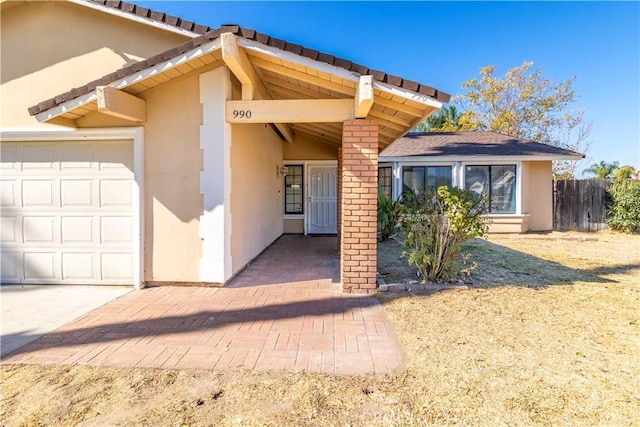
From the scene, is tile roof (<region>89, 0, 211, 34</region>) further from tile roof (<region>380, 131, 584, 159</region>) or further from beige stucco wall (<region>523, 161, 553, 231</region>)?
beige stucco wall (<region>523, 161, 553, 231</region>)

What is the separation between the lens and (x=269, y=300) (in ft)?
14.7

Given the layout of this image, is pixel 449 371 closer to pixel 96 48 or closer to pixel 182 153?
pixel 182 153

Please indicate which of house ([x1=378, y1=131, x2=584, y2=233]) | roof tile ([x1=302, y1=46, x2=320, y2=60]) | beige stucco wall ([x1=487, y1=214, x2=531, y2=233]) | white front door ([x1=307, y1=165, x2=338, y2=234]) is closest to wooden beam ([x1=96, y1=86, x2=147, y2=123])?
roof tile ([x1=302, y1=46, x2=320, y2=60])

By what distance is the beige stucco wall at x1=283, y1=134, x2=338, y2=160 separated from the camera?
433 inches

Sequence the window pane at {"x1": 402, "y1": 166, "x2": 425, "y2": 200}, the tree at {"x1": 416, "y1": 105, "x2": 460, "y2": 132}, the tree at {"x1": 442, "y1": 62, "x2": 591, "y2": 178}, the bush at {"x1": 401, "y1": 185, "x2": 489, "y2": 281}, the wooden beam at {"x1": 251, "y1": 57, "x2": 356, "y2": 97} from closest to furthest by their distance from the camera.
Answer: the wooden beam at {"x1": 251, "y1": 57, "x2": 356, "y2": 97} < the bush at {"x1": 401, "y1": 185, "x2": 489, "y2": 281} < the window pane at {"x1": 402, "y1": 166, "x2": 425, "y2": 200} < the tree at {"x1": 442, "y1": 62, "x2": 591, "y2": 178} < the tree at {"x1": 416, "y1": 105, "x2": 460, "y2": 132}

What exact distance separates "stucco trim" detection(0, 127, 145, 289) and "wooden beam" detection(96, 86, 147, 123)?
0.95ft

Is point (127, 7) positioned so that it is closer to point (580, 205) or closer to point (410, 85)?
point (410, 85)

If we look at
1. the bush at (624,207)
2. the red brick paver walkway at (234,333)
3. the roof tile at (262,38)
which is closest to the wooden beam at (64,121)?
the red brick paver walkway at (234,333)

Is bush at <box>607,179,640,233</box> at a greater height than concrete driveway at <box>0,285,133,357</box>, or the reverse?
bush at <box>607,179,640,233</box>

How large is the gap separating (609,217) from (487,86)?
12.3 metres

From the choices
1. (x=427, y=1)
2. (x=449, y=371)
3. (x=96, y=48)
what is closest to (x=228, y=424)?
(x=449, y=371)

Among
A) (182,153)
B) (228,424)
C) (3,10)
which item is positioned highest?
(3,10)

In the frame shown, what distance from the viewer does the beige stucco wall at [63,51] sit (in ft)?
17.3

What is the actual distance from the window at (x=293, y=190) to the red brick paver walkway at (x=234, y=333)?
6353mm
